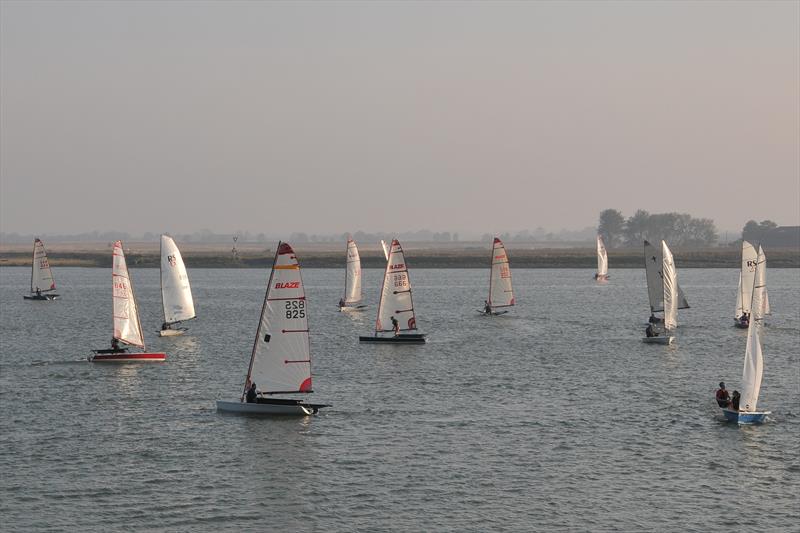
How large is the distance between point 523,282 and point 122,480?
495 ft

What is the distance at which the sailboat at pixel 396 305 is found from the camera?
77062 millimetres

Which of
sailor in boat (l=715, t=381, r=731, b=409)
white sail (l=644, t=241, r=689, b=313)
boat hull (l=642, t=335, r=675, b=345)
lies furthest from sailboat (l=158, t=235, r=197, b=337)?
sailor in boat (l=715, t=381, r=731, b=409)

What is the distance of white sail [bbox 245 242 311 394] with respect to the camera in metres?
47.6

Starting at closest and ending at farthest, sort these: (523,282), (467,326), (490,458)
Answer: (490,458)
(467,326)
(523,282)

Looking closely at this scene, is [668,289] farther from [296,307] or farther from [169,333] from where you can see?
[296,307]

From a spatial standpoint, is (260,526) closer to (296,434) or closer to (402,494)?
(402,494)

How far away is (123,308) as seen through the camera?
67688 millimetres

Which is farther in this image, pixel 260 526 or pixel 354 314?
pixel 354 314

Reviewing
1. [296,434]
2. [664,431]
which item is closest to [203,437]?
[296,434]

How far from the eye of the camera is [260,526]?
108 ft

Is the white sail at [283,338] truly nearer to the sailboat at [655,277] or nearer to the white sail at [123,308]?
the white sail at [123,308]

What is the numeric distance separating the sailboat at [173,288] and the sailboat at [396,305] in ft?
49.0

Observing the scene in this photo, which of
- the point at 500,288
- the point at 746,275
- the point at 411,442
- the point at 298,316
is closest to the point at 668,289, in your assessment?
the point at 746,275

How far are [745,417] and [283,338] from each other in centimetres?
2063
